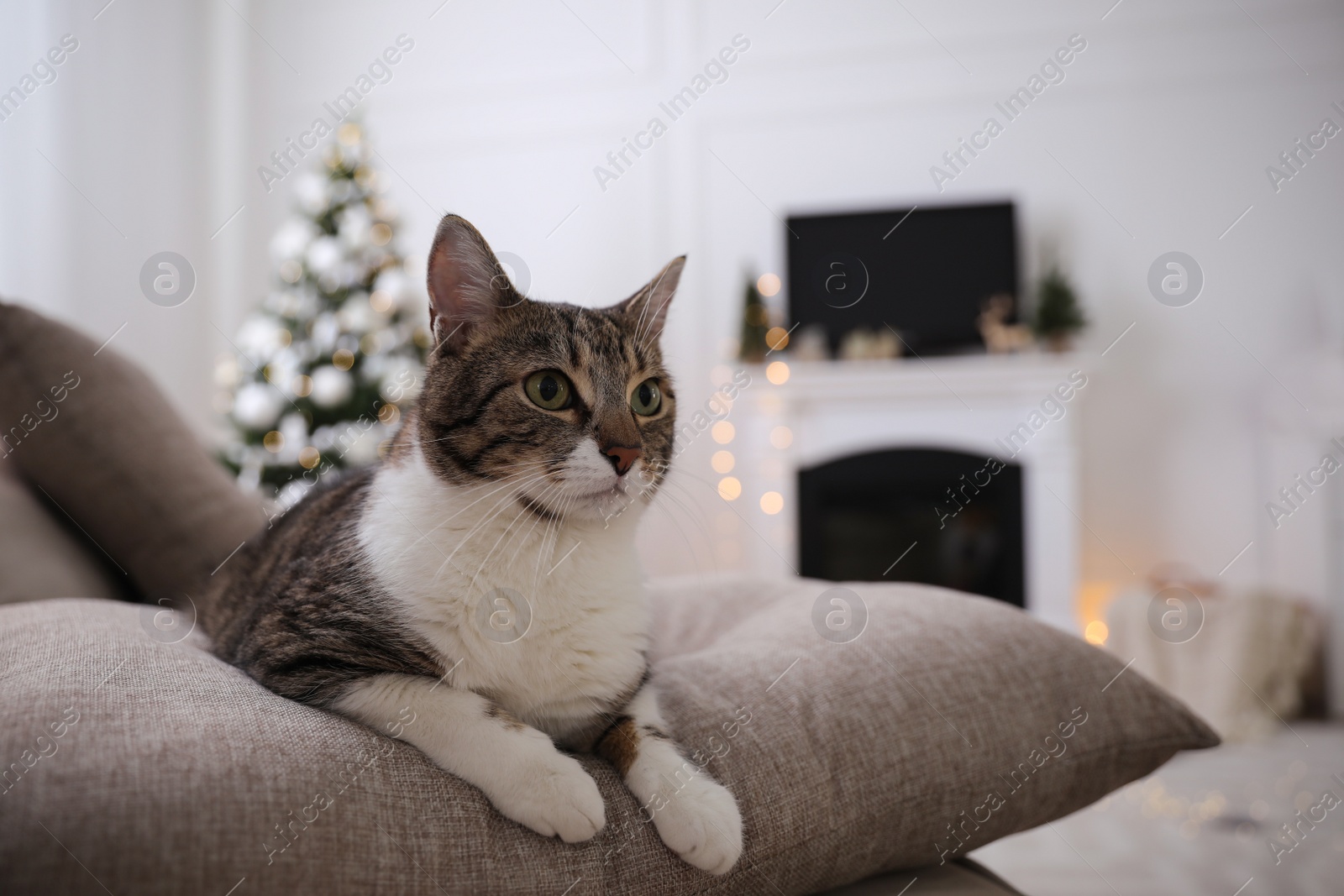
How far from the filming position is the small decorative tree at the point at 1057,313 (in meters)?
3.86

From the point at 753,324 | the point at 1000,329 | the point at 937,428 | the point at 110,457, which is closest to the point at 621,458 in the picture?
the point at 110,457

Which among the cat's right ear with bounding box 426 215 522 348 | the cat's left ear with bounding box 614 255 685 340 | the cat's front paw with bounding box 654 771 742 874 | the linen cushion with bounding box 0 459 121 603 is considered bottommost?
the cat's front paw with bounding box 654 771 742 874

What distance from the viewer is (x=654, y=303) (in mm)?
1088

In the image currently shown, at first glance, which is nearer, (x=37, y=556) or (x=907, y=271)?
(x=37, y=556)

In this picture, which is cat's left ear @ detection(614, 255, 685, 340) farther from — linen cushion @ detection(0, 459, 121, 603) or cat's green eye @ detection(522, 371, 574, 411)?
linen cushion @ detection(0, 459, 121, 603)

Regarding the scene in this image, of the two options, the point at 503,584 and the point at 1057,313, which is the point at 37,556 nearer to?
the point at 503,584

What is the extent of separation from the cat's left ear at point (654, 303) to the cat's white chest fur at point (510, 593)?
265 mm

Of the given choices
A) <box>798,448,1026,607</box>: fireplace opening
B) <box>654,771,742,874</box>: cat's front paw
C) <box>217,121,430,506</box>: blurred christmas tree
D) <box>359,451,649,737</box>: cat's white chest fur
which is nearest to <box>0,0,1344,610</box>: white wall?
<box>798,448,1026,607</box>: fireplace opening

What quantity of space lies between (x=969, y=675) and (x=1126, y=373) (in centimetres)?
363

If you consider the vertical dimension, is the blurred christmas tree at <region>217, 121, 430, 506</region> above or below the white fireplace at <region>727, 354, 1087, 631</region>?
above

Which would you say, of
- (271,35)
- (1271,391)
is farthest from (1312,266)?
(271,35)

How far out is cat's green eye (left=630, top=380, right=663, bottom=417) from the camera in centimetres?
101

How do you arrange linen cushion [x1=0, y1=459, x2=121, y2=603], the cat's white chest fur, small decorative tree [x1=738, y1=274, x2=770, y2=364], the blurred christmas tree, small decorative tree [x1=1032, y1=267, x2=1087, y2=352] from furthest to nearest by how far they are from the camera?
small decorative tree [x1=738, y1=274, x2=770, y2=364] → small decorative tree [x1=1032, y1=267, x2=1087, y2=352] → the blurred christmas tree → linen cushion [x1=0, y1=459, x2=121, y2=603] → the cat's white chest fur

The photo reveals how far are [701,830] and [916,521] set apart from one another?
3489mm
